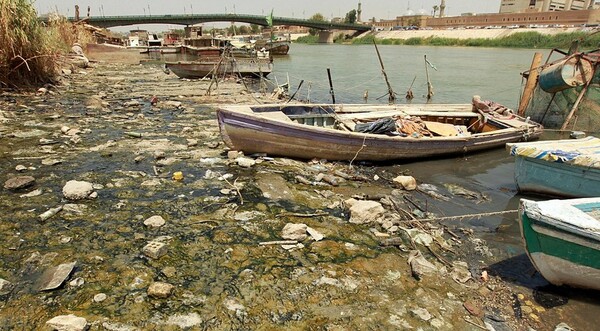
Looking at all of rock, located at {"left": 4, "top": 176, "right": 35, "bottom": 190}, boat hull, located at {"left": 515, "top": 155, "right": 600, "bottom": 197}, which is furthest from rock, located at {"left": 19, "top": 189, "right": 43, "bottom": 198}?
boat hull, located at {"left": 515, "top": 155, "right": 600, "bottom": 197}

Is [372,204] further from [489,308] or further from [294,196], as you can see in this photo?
[489,308]

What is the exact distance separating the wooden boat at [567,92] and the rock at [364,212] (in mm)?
9123

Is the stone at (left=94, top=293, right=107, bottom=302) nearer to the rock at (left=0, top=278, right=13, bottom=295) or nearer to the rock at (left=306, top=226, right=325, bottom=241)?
the rock at (left=0, top=278, right=13, bottom=295)

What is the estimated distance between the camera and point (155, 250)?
3.99 m

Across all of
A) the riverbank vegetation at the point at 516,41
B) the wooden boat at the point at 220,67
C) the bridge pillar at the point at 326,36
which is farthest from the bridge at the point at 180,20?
the wooden boat at the point at 220,67

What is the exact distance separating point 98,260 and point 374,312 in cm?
304

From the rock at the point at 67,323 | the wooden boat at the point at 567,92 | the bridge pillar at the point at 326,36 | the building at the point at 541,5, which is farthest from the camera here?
the bridge pillar at the point at 326,36

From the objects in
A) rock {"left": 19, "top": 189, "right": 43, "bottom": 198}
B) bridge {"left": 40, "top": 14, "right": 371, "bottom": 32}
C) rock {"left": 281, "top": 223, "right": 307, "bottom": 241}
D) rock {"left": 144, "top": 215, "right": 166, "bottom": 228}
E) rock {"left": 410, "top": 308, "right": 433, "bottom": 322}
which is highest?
bridge {"left": 40, "top": 14, "right": 371, "bottom": 32}

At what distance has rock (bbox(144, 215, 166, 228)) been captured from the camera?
4.67m

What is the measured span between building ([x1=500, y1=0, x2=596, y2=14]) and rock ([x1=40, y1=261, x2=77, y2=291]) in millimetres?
114331

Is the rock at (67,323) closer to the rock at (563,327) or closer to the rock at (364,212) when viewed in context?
the rock at (364,212)

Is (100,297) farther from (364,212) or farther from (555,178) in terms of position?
(555,178)

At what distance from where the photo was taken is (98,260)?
3904 mm

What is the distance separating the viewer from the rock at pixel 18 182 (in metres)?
5.33
